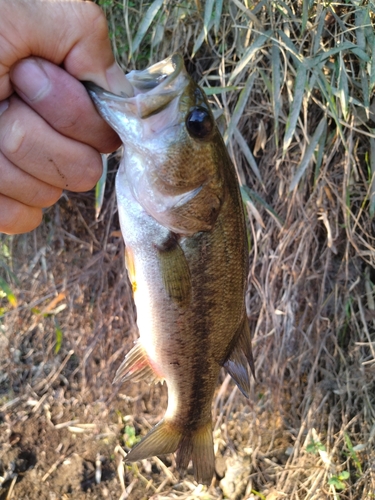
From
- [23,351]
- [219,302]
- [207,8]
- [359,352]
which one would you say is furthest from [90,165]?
[23,351]

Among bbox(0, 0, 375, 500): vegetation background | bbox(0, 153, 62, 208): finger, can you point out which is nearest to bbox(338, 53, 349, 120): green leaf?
bbox(0, 0, 375, 500): vegetation background

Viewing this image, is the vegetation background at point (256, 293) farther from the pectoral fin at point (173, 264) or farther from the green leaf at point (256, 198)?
the pectoral fin at point (173, 264)

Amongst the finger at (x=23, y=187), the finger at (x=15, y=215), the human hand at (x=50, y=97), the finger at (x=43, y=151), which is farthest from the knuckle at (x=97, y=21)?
the finger at (x=15, y=215)

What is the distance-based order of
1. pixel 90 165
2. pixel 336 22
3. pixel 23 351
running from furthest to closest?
1. pixel 23 351
2. pixel 336 22
3. pixel 90 165

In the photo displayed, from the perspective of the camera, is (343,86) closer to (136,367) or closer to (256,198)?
(256,198)

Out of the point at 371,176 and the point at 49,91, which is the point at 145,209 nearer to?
the point at 49,91

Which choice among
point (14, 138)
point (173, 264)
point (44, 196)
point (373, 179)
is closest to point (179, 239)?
point (173, 264)

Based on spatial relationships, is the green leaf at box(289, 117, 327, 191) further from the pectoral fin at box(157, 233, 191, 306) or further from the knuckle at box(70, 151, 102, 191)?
the knuckle at box(70, 151, 102, 191)

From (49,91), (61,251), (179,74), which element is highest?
(49,91)
